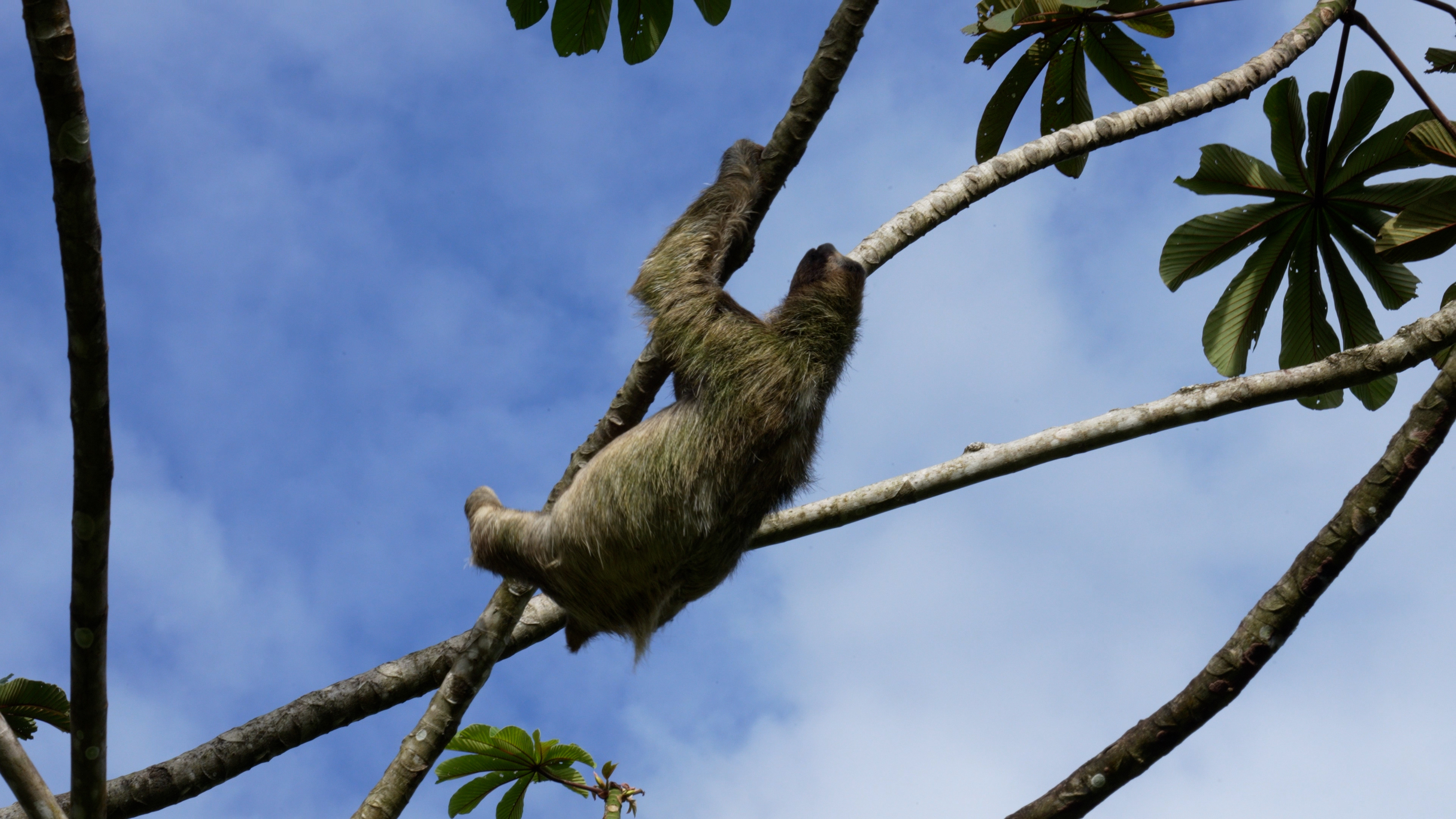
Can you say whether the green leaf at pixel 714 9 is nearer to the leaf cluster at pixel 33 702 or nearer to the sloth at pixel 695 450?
the sloth at pixel 695 450

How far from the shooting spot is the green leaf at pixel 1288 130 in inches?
287

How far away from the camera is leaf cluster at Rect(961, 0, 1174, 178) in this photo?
7.71 metres

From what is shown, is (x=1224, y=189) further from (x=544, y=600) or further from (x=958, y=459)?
(x=544, y=600)

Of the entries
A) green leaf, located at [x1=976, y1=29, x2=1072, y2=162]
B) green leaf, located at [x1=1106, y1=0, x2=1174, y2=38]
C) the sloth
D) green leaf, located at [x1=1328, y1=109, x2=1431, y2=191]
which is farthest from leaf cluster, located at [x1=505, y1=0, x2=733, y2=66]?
green leaf, located at [x1=1328, y1=109, x2=1431, y2=191]

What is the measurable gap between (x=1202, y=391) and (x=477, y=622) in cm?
469

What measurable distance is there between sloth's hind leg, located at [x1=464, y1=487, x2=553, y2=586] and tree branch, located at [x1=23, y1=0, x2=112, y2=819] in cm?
206

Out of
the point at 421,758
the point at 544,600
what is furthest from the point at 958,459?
the point at 421,758

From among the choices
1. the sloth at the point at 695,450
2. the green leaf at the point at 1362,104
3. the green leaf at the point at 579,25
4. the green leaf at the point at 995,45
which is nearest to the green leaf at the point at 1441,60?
the green leaf at the point at 1362,104

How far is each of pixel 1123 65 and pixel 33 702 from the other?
941 centimetres

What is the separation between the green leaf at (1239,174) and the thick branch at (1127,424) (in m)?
2.02

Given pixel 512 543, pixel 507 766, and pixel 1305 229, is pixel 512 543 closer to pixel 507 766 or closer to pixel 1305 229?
pixel 507 766

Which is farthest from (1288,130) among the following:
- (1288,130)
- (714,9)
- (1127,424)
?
(714,9)

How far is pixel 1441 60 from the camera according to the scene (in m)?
7.10

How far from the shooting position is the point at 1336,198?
7.31 metres
